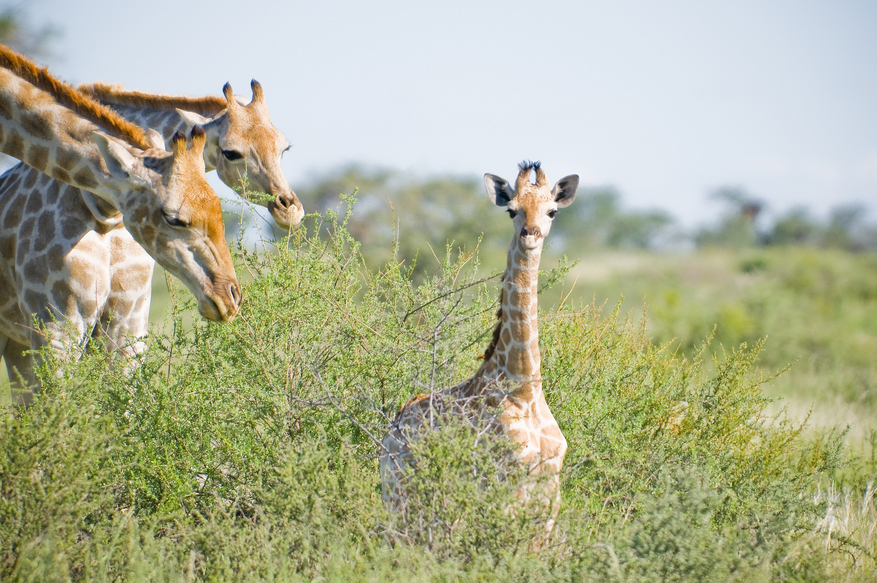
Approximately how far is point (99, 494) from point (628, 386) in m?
3.08

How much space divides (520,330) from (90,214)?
2.66 m

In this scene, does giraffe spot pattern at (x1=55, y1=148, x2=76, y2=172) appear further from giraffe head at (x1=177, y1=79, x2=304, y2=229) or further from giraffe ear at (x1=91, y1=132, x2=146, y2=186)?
giraffe head at (x1=177, y1=79, x2=304, y2=229)

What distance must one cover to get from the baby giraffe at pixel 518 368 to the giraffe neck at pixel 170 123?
6.07ft

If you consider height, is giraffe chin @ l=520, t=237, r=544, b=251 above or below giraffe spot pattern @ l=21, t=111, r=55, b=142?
below

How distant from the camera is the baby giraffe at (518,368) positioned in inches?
148

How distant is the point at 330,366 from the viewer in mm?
4289

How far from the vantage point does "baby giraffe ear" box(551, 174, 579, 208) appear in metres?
4.08

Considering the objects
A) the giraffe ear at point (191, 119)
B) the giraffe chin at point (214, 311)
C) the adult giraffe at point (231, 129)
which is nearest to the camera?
the giraffe chin at point (214, 311)

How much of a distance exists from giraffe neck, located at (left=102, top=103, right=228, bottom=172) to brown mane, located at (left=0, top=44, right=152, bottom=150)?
63cm

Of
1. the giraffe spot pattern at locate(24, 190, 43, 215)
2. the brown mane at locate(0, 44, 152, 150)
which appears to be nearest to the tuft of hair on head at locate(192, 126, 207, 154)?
the brown mane at locate(0, 44, 152, 150)

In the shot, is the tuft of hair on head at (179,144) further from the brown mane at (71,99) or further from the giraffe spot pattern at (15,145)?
the giraffe spot pattern at (15,145)

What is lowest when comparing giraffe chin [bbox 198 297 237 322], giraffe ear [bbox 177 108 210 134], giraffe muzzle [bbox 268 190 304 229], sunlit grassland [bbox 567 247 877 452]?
sunlit grassland [bbox 567 247 877 452]

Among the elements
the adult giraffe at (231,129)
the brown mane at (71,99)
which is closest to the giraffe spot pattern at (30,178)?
the adult giraffe at (231,129)

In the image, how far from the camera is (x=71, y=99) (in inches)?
160
